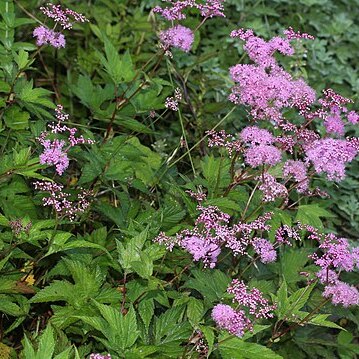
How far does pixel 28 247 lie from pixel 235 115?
1.64m

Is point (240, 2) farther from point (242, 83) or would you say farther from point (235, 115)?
point (242, 83)

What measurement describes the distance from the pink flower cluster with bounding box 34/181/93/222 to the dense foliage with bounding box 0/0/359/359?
1 cm

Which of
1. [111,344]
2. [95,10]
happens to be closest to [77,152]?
[111,344]

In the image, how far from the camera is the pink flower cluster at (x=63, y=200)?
7.76ft

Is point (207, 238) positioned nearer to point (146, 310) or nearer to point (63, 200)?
point (146, 310)

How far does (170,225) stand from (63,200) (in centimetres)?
50

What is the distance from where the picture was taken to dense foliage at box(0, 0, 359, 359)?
7.72 ft

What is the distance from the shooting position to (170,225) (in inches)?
107

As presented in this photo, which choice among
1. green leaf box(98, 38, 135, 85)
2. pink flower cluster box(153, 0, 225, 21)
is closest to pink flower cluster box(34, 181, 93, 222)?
green leaf box(98, 38, 135, 85)

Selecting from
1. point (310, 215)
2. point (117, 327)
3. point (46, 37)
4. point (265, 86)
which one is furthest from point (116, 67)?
point (117, 327)

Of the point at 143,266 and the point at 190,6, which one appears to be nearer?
the point at 143,266

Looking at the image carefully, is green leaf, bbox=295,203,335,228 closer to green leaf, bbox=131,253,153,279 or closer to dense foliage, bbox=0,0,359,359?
dense foliage, bbox=0,0,359,359

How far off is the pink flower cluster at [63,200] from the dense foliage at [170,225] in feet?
0.03

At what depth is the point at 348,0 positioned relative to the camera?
16.4 feet
